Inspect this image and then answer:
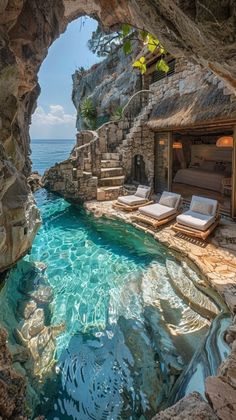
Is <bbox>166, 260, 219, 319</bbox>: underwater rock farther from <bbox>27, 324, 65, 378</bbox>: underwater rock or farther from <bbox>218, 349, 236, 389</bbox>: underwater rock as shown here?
<bbox>218, 349, 236, 389</bbox>: underwater rock

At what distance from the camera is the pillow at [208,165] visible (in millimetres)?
14911

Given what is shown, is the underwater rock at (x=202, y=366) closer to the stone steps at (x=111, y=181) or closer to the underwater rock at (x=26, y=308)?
the underwater rock at (x=26, y=308)

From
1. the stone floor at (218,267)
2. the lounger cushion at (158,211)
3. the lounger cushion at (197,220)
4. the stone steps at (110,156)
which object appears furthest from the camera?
the stone steps at (110,156)

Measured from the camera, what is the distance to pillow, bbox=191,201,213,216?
26.0 feet

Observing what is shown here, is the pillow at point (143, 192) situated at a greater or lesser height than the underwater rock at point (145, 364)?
greater

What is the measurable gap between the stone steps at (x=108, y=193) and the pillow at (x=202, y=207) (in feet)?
16.5

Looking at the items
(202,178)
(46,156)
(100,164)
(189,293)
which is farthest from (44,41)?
(46,156)

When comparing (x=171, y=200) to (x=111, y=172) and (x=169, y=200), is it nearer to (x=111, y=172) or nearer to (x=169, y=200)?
(x=169, y=200)

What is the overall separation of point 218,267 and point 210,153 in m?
11.8

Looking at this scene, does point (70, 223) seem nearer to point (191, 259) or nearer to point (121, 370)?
point (191, 259)

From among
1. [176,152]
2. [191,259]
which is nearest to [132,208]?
[191,259]

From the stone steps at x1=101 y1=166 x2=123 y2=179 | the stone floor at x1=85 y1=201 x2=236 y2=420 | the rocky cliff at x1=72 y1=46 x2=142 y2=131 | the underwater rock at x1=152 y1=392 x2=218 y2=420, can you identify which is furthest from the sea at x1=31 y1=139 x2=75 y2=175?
the underwater rock at x1=152 y1=392 x2=218 y2=420

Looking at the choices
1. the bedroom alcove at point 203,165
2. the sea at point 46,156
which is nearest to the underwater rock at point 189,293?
the bedroom alcove at point 203,165

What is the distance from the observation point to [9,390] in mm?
2242
